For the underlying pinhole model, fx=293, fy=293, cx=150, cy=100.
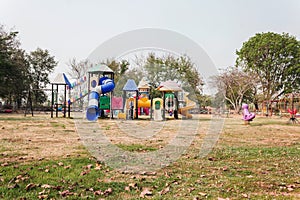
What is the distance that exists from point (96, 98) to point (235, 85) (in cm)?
2546

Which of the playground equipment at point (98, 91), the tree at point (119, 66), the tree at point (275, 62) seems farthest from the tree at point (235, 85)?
the playground equipment at point (98, 91)

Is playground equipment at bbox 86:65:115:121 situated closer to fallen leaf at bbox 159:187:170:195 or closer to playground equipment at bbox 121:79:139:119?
playground equipment at bbox 121:79:139:119

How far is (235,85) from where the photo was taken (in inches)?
1447

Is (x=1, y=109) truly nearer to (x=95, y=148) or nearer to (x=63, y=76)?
(x=63, y=76)

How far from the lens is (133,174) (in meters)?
3.87

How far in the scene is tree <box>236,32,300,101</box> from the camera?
3144cm

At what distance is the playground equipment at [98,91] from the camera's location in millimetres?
14844

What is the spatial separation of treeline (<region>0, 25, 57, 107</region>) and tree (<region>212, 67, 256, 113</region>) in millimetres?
20535

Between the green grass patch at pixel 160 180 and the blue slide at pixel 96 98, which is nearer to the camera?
the green grass patch at pixel 160 180

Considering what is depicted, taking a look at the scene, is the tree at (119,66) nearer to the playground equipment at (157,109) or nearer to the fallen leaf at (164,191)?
the playground equipment at (157,109)

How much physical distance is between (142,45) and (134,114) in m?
9.14

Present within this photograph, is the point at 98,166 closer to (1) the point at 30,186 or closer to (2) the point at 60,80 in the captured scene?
(1) the point at 30,186

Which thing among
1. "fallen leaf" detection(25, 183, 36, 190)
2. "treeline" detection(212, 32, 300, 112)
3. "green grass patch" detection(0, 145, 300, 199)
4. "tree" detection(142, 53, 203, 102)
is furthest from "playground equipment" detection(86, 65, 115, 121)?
"treeline" detection(212, 32, 300, 112)

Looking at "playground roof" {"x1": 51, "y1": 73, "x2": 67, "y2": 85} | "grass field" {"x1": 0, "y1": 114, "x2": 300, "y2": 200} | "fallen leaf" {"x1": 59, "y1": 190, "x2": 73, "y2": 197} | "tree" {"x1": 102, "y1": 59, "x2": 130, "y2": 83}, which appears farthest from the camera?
"tree" {"x1": 102, "y1": 59, "x2": 130, "y2": 83}
